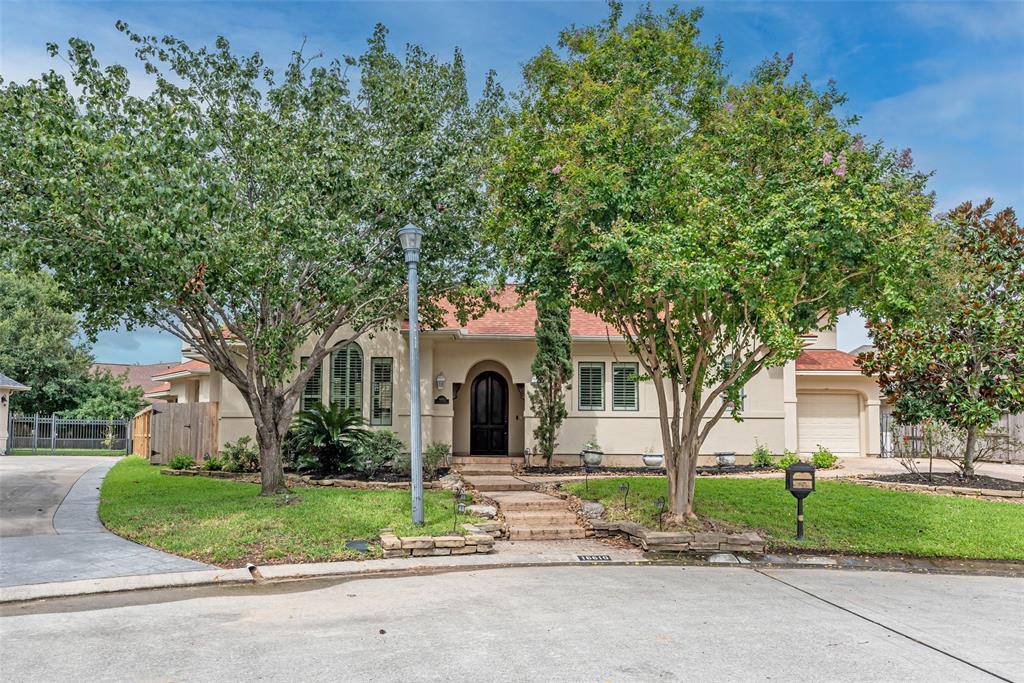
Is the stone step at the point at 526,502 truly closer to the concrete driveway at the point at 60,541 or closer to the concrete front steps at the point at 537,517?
the concrete front steps at the point at 537,517

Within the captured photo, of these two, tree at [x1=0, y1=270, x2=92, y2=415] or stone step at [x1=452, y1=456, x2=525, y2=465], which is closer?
stone step at [x1=452, y1=456, x2=525, y2=465]

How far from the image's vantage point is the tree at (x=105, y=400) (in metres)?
31.9

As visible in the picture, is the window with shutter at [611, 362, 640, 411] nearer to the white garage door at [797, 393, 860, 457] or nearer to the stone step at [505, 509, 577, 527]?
the white garage door at [797, 393, 860, 457]

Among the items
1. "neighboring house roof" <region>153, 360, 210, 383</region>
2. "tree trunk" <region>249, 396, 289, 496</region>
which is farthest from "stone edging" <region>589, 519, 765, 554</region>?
"neighboring house roof" <region>153, 360, 210, 383</region>

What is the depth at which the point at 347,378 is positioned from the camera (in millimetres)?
17781

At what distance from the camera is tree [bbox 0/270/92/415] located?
32.1 m

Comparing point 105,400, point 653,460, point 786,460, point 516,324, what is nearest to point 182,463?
point 516,324

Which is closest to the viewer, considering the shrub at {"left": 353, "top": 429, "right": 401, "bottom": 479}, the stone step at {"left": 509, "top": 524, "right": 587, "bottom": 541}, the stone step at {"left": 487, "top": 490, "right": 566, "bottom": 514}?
the stone step at {"left": 509, "top": 524, "right": 587, "bottom": 541}

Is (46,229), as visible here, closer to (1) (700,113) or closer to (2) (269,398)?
(2) (269,398)

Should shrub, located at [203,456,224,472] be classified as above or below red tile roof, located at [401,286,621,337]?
below

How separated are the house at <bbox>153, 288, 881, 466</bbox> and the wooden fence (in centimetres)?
60

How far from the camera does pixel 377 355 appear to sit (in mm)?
17844

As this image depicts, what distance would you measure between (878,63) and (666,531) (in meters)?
9.24

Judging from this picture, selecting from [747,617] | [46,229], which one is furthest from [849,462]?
[46,229]
